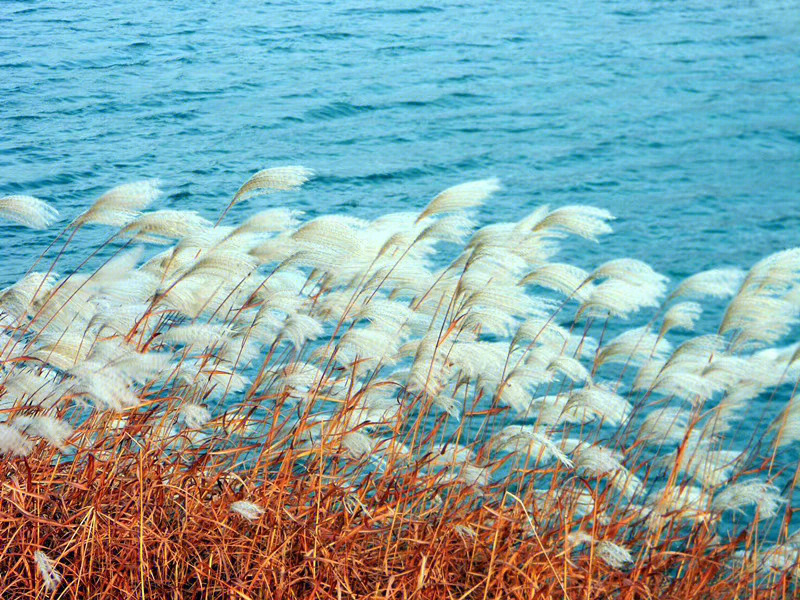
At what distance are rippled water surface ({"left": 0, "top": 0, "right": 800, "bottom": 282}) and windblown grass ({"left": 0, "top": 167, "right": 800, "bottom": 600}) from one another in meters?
3.22

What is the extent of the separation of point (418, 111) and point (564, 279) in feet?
22.0

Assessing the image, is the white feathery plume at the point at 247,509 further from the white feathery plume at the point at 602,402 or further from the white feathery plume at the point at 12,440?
the white feathery plume at the point at 602,402

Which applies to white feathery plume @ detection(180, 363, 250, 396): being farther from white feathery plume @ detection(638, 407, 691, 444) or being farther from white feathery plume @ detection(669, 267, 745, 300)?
white feathery plume @ detection(669, 267, 745, 300)

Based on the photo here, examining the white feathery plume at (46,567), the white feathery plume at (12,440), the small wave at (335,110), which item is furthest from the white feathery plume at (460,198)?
the small wave at (335,110)

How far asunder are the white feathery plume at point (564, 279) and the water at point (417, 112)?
3844mm

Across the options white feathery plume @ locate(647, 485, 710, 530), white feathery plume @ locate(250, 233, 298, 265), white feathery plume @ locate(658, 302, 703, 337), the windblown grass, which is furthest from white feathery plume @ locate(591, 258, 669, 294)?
white feathery plume @ locate(250, 233, 298, 265)

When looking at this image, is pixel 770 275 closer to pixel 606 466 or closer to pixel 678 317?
pixel 678 317

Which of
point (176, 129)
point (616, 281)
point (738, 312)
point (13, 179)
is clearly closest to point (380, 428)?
point (616, 281)

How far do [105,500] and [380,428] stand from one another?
2.85 feet

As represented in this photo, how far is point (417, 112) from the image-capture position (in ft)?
29.9

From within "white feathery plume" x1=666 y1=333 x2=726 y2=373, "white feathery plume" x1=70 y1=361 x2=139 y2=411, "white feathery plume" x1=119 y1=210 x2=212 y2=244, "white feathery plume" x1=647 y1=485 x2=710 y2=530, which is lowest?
"white feathery plume" x1=647 y1=485 x2=710 y2=530

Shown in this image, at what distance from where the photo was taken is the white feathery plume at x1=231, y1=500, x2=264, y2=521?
7.47 feet

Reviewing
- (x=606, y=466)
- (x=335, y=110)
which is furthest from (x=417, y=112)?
(x=606, y=466)

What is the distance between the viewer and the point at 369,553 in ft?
8.41
